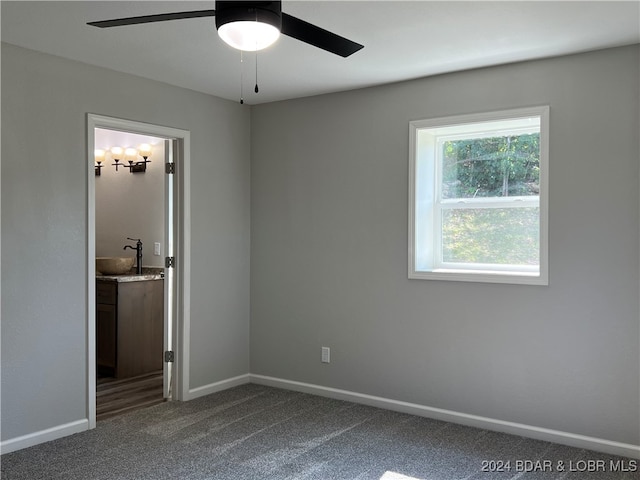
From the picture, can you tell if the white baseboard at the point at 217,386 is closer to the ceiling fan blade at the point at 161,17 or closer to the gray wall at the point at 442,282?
the gray wall at the point at 442,282

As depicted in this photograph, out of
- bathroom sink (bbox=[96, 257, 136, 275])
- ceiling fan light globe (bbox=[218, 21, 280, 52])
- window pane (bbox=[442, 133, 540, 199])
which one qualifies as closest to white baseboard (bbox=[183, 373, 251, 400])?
bathroom sink (bbox=[96, 257, 136, 275])

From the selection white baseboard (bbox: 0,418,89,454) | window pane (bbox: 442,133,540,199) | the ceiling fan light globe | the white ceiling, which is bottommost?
white baseboard (bbox: 0,418,89,454)

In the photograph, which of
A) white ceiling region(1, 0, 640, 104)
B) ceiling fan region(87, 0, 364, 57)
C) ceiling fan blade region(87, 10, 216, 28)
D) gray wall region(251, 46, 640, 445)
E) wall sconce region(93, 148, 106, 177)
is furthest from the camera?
wall sconce region(93, 148, 106, 177)

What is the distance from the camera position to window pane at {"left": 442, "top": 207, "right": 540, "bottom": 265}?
3.89 metres

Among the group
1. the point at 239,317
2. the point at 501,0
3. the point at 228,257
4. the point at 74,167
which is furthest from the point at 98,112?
the point at 501,0

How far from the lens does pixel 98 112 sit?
3916 millimetres

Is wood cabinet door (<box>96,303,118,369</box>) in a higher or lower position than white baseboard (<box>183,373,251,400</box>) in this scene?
higher

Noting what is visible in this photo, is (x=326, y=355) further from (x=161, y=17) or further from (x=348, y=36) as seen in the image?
(x=161, y=17)

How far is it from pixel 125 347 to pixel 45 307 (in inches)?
69.6

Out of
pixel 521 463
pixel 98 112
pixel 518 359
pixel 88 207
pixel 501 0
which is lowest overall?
pixel 521 463

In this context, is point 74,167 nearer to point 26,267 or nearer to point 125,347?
point 26,267

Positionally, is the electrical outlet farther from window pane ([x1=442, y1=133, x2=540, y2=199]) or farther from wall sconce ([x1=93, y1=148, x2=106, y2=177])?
wall sconce ([x1=93, y1=148, x2=106, y2=177])

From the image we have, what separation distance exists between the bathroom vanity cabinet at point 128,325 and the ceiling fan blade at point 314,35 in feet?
11.6

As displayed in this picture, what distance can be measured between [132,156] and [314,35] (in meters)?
3.97
